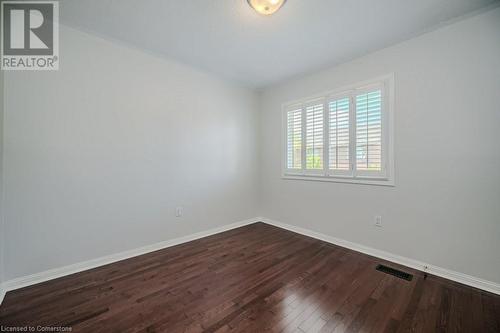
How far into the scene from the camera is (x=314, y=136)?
10.7 feet

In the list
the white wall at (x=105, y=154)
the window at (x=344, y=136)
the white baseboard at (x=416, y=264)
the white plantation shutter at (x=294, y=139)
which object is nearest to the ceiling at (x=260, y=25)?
the white wall at (x=105, y=154)

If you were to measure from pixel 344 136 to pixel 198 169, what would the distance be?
7.30 ft

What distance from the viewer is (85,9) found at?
192 cm

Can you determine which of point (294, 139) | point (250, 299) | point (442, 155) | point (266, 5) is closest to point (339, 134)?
point (294, 139)

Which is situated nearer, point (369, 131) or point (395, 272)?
point (395, 272)

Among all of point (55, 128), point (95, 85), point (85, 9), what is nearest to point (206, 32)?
point (85, 9)

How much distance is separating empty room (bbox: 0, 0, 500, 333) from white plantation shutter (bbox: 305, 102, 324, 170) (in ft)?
0.26

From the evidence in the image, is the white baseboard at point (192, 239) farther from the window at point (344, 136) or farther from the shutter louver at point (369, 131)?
the shutter louver at point (369, 131)

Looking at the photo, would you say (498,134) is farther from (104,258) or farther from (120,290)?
(104,258)

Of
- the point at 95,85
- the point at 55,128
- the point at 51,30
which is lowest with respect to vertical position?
the point at 55,128

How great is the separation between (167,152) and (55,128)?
1163mm

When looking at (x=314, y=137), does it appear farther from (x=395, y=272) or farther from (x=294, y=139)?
(x=395, y=272)

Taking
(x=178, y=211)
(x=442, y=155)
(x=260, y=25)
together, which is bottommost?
(x=178, y=211)

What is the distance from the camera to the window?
2520 mm
